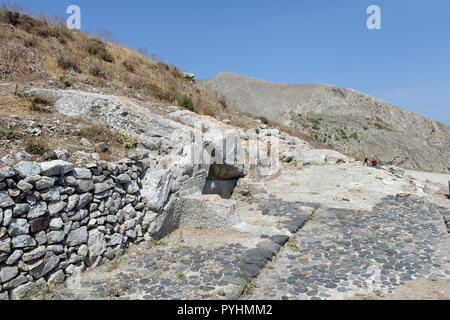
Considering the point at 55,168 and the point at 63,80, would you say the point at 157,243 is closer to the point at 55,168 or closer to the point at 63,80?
the point at 55,168

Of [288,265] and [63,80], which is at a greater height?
[63,80]

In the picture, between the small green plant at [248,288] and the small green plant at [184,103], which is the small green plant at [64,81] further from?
the small green plant at [248,288]

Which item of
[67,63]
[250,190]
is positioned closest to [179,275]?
[250,190]

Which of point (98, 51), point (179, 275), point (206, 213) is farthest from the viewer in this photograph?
point (98, 51)

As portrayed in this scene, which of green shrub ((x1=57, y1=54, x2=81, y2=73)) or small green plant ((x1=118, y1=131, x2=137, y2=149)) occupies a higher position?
green shrub ((x1=57, y1=54, x2=81, y2=73))

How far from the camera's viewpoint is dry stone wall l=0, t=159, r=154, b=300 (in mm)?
4094

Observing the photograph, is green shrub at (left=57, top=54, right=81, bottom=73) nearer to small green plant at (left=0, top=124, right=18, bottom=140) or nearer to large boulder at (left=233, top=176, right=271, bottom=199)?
small green plant at (left=0, top=124, right=18, bottom=140)

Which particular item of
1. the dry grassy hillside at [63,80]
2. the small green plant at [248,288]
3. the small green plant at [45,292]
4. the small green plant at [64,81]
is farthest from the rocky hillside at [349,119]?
the small green plant at [45,292]

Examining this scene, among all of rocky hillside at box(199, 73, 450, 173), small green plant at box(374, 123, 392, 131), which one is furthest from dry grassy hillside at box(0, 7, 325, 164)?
small green plant at box(374, 123, 392, 131)

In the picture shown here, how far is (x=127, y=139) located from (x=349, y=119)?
45647 millimetres

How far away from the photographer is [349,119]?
46750 millimetres

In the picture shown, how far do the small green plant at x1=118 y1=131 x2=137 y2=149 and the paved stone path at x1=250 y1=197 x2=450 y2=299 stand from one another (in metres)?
4.44

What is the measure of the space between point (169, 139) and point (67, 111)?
2729 mm
